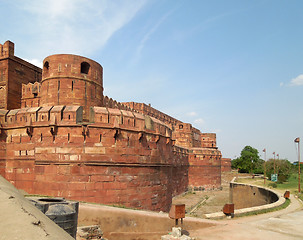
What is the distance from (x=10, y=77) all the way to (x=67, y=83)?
15.3 ft

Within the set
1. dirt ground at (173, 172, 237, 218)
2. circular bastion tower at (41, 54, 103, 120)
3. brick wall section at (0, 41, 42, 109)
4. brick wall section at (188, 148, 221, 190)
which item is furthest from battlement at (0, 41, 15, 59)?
brick wall section at (188, 148, 221, 190)

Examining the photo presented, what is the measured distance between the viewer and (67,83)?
1284 cm

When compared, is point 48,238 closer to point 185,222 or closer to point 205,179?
point 185,222

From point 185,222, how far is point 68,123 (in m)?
6.41

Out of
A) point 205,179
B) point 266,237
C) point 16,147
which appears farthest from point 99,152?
point 205,179

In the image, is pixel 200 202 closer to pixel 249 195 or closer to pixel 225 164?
pixel 249 195

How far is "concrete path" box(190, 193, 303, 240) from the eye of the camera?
8000 millimetres

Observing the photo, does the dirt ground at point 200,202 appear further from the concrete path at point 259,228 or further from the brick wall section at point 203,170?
the concrete path at point 259,228

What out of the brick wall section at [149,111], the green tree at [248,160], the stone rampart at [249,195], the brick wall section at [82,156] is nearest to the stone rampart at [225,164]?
the brick wall section at [149,111]

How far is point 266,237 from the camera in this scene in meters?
7.81

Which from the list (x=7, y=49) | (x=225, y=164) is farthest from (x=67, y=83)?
(x=225, y=164)

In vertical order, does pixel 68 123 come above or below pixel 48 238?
above

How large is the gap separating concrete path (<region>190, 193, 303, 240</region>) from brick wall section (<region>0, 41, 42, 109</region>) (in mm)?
12411

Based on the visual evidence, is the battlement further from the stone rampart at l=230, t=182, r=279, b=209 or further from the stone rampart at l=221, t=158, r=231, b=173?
the stone rampart at l=221, t=158, r=231, b=173
